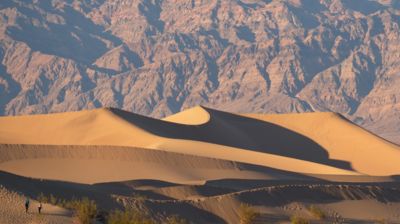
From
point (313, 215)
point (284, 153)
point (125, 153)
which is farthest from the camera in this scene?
point (284, 153)

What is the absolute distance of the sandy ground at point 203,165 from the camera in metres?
43.2

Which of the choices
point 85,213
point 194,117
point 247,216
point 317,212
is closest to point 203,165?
point 317,212

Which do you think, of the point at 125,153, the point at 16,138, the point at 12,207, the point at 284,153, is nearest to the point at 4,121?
the point at 16,138

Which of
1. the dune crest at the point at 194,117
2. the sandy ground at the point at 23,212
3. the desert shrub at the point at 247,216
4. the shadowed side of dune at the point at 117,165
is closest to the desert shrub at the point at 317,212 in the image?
the desert shrub at the point at 247,216

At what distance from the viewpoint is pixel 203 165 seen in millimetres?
74000

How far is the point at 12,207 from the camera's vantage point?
32750 millimetres

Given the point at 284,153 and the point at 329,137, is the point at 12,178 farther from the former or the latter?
the point at 329,137

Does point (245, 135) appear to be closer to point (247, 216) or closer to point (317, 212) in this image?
point (317, 212)

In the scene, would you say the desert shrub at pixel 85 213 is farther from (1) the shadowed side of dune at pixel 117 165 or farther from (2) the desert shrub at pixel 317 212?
(1) the shadowed side of dune at pixel 117 165

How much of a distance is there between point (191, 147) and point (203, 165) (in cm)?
1144

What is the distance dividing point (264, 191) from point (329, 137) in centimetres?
6111

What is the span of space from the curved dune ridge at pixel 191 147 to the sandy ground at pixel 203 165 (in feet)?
0.33

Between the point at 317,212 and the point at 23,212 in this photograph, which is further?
the point at 317,212

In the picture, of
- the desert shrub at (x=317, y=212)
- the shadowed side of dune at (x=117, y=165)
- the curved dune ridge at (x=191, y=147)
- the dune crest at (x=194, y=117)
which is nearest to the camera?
the desert shrub at (x=317, y=212)
